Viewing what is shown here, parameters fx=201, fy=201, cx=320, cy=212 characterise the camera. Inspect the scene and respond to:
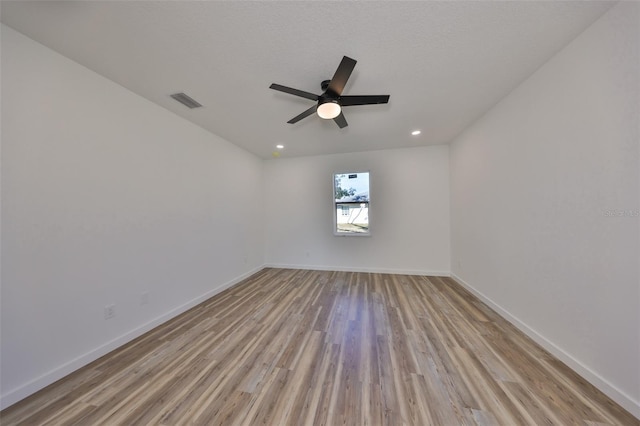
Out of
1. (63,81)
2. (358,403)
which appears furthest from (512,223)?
(63,81)

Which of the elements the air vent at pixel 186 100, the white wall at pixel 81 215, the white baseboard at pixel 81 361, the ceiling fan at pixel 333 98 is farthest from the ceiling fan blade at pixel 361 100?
the white baseboard at pixel 81 361

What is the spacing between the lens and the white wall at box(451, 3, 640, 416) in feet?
4.19

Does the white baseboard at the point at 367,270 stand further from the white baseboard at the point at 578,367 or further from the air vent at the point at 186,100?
the air vent at the point at 186,100

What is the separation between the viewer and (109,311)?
193 centimetres

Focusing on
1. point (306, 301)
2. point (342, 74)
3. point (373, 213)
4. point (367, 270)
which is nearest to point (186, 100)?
point (342, 74)

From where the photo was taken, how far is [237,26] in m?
1.42

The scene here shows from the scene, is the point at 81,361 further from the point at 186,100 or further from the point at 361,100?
the point at 361,100

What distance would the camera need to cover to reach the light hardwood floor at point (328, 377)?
1.28 metres

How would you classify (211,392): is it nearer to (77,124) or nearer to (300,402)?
(300,402)

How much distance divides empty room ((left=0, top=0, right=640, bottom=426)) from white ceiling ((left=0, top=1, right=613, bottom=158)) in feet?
0.05

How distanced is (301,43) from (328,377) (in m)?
2.62

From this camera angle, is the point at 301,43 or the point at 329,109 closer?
the point at 301,43

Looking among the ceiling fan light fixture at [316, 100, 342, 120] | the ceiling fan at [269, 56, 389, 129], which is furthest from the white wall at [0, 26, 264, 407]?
the ceiling fan light fixture at [316, 100, 342, 120]

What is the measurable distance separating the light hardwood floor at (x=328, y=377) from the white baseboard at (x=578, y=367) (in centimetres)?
5
